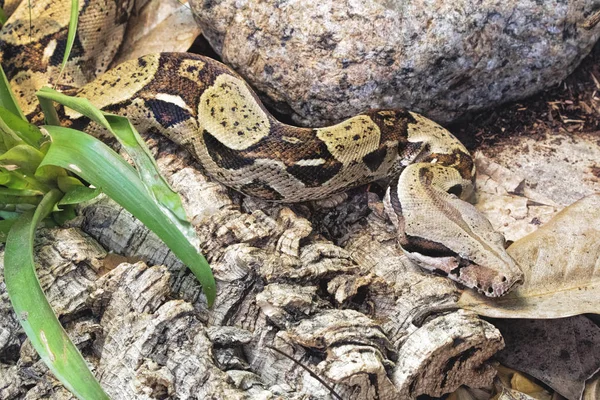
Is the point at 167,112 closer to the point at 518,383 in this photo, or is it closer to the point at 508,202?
the point at 508,202

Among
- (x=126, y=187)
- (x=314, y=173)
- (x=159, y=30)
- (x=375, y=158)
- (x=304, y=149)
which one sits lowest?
(x=375, y=158)

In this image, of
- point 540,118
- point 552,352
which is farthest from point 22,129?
point 540,118

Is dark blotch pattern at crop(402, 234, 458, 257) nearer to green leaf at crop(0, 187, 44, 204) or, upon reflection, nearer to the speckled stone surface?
the speckled stone surface

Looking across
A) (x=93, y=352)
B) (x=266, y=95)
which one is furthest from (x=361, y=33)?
(x=93, y=352)

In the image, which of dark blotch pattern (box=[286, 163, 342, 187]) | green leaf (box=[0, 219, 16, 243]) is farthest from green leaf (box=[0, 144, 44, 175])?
dark blotch pattern (box=[286, 163, 342, 187])

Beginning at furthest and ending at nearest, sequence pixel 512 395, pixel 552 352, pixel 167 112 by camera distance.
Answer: pixel 167 112
pixel 552 352
pixel 512 395

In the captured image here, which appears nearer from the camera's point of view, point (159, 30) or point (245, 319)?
point (245, 319)
